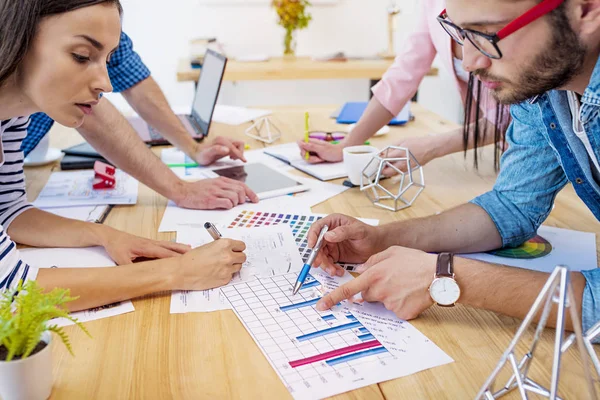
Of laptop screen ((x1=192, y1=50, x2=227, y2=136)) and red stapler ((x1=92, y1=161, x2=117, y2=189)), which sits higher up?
laptop screen ((x1=192, y1=50, x2=227, y2=136))

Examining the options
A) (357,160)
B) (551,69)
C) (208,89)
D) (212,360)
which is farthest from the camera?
(208,89)

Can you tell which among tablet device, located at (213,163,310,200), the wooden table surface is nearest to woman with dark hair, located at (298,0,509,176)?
tablet device, located at (213,163,310,200)

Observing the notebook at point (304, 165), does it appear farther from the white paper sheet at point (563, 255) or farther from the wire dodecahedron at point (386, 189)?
the white paper sheet at point (563, 255)

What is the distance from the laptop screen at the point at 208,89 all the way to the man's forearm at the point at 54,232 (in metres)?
0.84

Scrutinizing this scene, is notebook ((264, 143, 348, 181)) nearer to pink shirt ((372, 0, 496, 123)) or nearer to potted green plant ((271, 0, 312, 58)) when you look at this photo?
pink shirt ((372, 0, 496, 123))

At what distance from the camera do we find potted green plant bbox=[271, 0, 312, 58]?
3.66 m

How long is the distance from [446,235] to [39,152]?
126cm

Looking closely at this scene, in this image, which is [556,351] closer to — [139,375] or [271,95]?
[139,375]

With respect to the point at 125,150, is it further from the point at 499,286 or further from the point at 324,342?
the point at 499,286

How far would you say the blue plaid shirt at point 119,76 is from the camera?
171 centimetres

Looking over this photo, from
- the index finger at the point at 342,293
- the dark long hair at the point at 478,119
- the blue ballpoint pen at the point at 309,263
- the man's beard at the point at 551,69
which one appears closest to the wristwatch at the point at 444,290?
the index finger at the point at 342,293

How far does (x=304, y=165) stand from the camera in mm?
1763

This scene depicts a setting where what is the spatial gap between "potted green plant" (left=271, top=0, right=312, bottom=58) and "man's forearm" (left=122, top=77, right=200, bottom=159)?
201 cm

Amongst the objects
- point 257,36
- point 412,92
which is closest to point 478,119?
point 412,92
